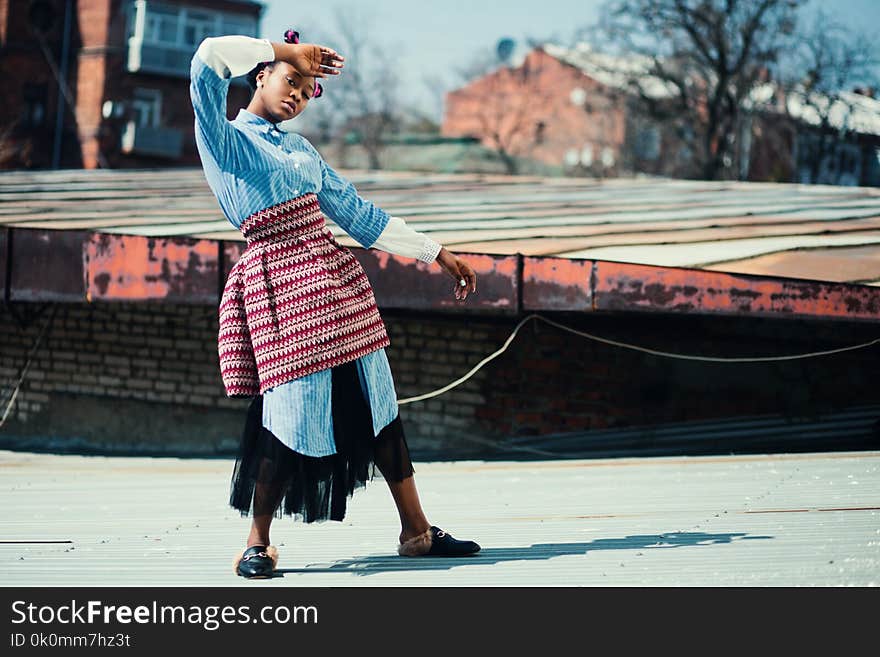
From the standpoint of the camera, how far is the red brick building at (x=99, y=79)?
34.2 m

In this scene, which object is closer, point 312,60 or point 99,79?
point 312,60

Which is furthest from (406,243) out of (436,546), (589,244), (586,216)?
(586,216)

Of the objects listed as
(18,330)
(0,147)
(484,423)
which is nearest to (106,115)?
(0,147)

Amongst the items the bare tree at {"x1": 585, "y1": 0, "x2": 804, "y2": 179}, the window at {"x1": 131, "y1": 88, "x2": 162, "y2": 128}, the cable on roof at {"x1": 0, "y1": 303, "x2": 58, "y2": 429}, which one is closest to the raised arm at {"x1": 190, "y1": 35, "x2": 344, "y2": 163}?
the cable on roof at {"x1": 0, "y1": 303, "x2": 58, "y2": 429}

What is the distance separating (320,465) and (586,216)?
4386mm

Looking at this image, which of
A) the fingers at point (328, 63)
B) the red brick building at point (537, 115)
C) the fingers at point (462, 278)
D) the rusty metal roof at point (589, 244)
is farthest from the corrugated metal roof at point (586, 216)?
the red brick building at point (537, 115)

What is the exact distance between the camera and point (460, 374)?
7273 millimetres

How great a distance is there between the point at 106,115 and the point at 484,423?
3029 cm

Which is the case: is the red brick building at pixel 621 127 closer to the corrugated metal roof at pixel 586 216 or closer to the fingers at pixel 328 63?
the corrugated metal roof at pixel 586 216

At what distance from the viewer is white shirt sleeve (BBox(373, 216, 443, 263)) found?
3402mm

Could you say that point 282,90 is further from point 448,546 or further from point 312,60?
point 448,546

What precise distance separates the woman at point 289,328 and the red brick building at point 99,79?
1216 inches

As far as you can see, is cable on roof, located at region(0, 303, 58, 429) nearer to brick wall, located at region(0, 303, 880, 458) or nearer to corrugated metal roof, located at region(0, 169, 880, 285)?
brick wall, located at region(0, 303, 880, 458)
